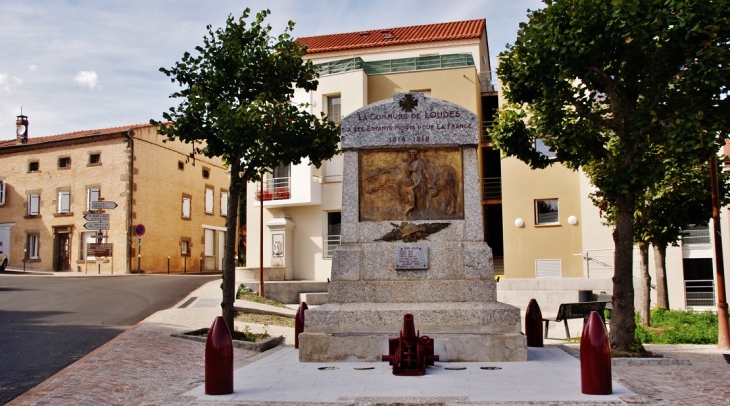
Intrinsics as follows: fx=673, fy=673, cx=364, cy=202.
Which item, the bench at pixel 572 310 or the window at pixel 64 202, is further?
the window at pixel 64 202

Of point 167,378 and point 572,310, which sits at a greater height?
point 572,310

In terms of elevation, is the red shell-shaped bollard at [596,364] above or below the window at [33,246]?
below

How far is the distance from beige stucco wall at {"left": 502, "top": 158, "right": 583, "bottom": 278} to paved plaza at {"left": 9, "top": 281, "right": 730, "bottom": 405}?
15468mm

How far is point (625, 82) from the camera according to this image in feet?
36.9

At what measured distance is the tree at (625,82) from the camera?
32.4 ft

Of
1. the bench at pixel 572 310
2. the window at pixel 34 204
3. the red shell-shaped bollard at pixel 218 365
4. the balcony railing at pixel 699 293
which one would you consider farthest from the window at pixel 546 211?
the window at pixel 34 204

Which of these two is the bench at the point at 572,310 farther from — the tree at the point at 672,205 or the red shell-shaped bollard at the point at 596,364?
the red shell-shaped bollard at the point at 596,364

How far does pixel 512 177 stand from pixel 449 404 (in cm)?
2152

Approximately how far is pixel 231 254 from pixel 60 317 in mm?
5508

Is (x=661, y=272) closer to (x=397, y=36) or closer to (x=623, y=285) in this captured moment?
(x=623, y=285)

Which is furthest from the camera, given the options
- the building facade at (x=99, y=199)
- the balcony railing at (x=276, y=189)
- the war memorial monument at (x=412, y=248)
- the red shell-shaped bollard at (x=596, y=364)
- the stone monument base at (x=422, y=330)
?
the building facade at (x=99, y=199)

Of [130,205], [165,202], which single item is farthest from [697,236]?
[165,202]

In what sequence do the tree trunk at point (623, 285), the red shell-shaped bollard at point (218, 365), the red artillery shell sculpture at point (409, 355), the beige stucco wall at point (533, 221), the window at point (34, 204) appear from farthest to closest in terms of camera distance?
the window at point (34, 204) < the beige stucco wall at point (533, 221) < the tree trunk at point (623, 285) < the red artillery shell sculpture at point (409, 355) < the red shell-shaped bollard at point (218, 365)

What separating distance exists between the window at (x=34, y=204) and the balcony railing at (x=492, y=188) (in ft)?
86.5
